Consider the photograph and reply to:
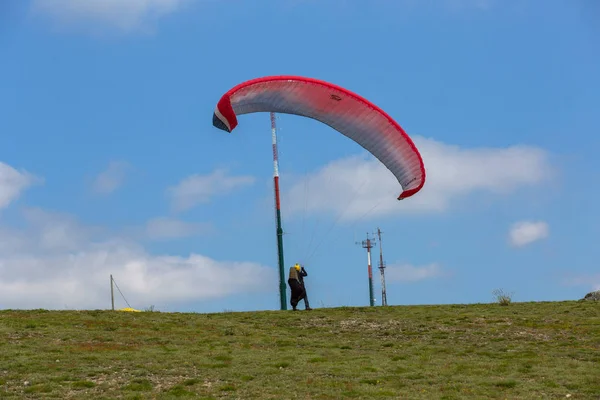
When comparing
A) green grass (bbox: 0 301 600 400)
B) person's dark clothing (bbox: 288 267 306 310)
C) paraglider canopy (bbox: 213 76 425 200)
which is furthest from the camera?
person's dark clothing (bbox: 288 267 306 310)

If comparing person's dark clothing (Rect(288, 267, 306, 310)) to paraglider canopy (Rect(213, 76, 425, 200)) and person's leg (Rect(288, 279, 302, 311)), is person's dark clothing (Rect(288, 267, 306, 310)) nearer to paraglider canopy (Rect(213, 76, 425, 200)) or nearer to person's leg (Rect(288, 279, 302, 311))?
person's leg (Rect(288, 279, 302, 311))

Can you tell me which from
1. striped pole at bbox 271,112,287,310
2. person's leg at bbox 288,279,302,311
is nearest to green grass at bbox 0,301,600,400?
person's leg at bbox 288,279,302,311

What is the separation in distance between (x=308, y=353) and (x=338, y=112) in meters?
10.5

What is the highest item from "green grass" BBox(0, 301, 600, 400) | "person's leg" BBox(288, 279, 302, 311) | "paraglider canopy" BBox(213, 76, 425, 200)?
"paraglider canopy" BBox(213, 76, 425, 200)

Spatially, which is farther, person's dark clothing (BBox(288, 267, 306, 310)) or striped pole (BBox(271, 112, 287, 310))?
striped pole (BBox(271, 112, 287, 310))

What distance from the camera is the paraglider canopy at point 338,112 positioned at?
2892 centimetres

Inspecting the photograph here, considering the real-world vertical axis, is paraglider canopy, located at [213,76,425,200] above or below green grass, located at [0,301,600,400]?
above

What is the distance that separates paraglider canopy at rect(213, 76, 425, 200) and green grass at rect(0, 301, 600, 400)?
18.8ft

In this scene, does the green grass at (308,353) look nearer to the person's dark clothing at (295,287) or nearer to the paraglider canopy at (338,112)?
the person's dark clothing at (295,287)

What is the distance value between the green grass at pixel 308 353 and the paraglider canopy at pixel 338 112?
18.8 feet

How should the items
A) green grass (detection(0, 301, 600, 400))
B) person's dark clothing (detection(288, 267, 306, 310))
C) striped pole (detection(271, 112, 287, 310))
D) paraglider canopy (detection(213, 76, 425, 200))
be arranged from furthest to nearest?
striped pole (detection(271, 112, 287, 310)) < person's dark clothing (detection(288, 267, 306, 310)) < paraglider canopy (detection(213, 76, 425, 200)) < green grass (detection(0, 301, 600, 400))

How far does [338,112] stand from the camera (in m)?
30.0

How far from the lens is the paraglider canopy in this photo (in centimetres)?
2892

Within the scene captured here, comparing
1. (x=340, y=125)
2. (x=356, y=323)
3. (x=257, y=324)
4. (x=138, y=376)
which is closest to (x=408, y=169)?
(x=340, y=125)
